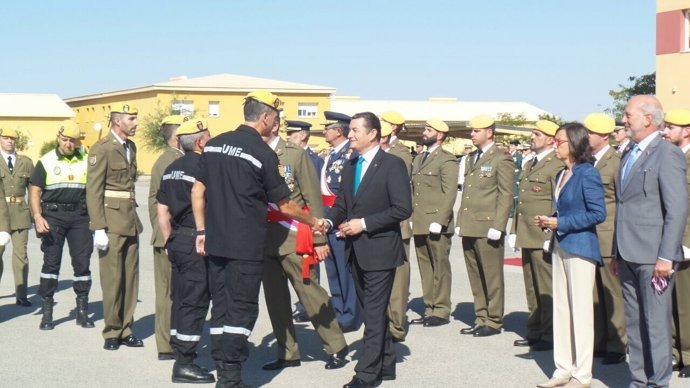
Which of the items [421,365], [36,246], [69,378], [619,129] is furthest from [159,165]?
[36,246]

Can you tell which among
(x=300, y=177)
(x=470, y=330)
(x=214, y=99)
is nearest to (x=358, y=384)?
(x=300, y=177)

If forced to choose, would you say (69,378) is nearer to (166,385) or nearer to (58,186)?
(166,385)

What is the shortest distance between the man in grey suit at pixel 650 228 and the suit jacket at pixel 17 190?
7.81 metres

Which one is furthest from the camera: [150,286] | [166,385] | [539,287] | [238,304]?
[150,286]

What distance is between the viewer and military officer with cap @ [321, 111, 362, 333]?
34.3 ft

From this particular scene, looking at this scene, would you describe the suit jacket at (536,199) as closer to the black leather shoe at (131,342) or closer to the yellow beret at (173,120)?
the yellow beret at (173,120)

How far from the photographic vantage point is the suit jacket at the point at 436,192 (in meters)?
10.5

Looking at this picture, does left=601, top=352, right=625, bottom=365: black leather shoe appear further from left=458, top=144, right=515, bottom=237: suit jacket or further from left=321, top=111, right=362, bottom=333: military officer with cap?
left=321, top=111, right=362, bottom=333: military officer with cap

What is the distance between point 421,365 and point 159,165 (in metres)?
2.78

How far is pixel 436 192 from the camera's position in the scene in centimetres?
1058

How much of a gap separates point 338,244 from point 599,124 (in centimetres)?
352

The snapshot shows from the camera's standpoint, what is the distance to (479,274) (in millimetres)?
10188

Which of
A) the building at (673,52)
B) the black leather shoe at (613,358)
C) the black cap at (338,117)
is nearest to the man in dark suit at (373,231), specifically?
the black leather shoe at (613,358)

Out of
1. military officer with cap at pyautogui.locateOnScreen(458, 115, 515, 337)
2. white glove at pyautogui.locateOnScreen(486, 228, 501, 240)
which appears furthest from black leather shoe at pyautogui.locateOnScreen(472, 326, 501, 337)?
white glove at pyautogui.locateOnScreen(486, 228, 501, 240)
